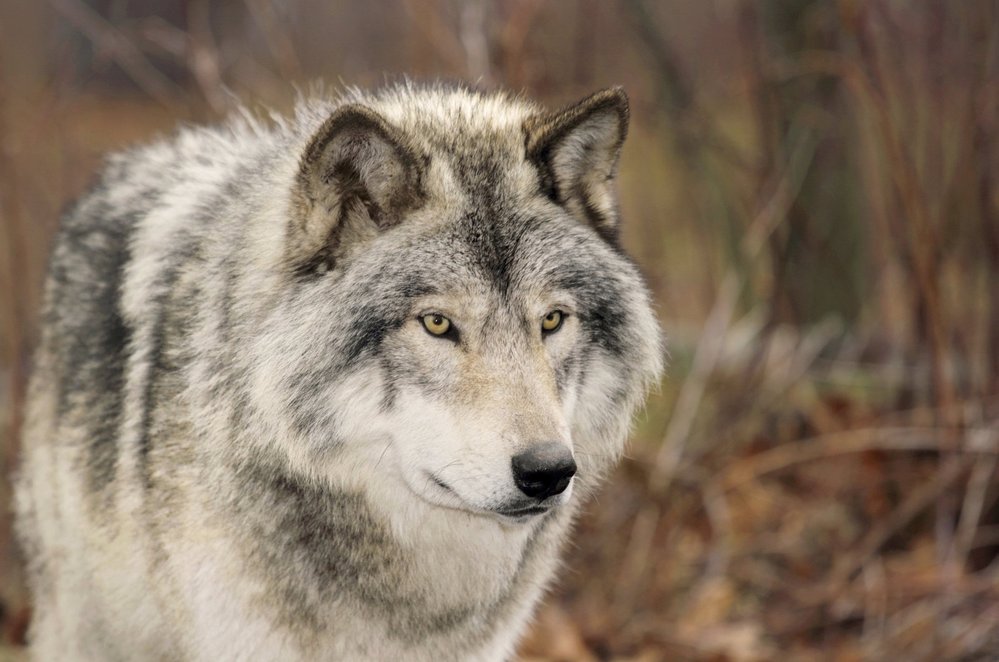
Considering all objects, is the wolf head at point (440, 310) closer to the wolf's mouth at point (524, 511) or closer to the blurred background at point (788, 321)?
the wolf's mouth at point (524, 511)

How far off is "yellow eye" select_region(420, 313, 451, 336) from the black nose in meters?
0.40

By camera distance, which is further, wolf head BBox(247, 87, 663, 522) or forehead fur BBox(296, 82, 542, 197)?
forehead fur BBox(296, 82, 542, 197)

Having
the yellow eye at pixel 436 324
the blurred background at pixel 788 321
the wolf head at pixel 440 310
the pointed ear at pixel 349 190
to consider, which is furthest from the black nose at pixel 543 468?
the blurred background at pixel 788 321

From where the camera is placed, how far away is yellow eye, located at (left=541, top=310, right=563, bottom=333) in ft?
9.74

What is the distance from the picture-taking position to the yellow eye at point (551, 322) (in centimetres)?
297

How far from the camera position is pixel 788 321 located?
20.6 ft

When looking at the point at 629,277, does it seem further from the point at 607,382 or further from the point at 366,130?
the point at 366,130

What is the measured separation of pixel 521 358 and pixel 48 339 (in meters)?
1.83

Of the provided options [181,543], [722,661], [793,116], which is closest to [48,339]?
[181,543]

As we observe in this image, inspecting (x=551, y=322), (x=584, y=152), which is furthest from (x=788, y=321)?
(x=551, y=322)

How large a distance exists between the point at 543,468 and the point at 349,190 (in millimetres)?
874

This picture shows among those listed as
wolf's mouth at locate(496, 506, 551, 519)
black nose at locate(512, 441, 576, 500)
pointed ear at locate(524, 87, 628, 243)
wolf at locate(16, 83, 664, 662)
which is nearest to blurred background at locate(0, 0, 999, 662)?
wolf at locate(16, 83, 664, 662)

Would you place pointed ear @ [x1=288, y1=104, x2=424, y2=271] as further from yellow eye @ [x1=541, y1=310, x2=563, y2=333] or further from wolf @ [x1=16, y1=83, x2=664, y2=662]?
yellow eye @ [x1=541, y1=310, x2=563, y2=333]

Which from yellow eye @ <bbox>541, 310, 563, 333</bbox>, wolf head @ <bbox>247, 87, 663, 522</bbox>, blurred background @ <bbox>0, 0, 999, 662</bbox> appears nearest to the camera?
wolf head @ <bbox>247, 87, 663, 522</bbox>
